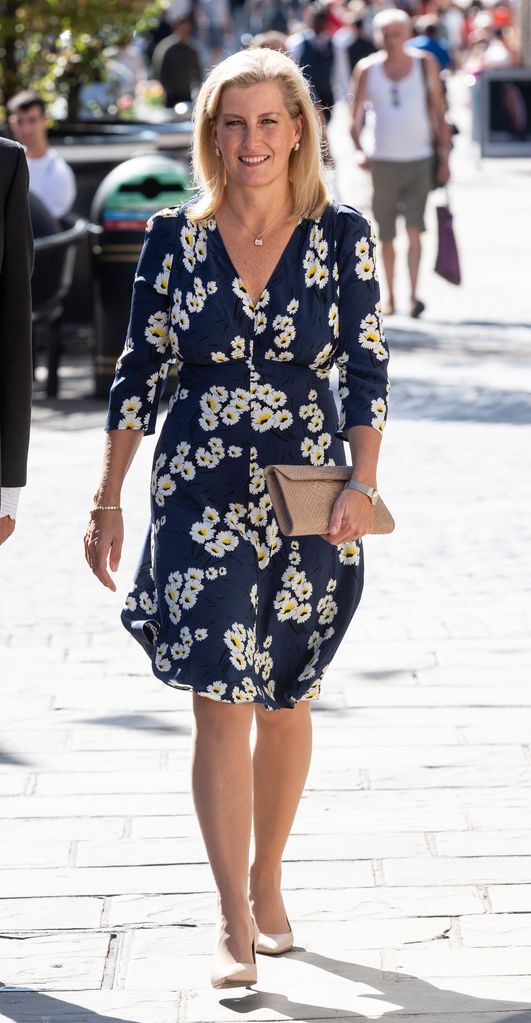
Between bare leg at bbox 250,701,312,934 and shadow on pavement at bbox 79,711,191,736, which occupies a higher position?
bare leg at bbox 250,701,312,934

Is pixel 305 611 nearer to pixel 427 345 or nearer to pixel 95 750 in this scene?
pixel 95 750

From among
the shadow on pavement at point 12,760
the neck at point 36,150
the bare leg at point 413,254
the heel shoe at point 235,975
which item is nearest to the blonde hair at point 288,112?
the heel shoe at point 235,975

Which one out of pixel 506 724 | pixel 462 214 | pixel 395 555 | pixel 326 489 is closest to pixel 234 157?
pixel 326 489

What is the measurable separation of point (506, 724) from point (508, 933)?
4.49ft

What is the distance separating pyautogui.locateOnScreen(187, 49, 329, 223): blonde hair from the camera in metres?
3.59

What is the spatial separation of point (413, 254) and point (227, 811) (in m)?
9.48

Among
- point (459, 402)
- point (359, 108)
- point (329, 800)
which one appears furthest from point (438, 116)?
point (329, 800)

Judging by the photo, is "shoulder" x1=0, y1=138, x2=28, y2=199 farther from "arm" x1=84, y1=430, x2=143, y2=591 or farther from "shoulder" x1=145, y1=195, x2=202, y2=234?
"arm" x1=84, y1=430, x2=143, y2=591

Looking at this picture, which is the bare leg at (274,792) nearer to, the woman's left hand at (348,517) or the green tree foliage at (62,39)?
the woman's left hand at (348,517)

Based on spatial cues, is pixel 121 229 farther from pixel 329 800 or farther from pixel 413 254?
pixel 329 800

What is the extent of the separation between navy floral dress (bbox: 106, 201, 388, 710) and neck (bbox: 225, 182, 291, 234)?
0.06m

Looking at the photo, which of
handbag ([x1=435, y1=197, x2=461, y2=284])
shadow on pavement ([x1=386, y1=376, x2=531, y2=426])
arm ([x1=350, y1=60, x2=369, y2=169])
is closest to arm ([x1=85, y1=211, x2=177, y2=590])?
shadow on pavement ([x1=386, y1=376, x2=531, y2=426])

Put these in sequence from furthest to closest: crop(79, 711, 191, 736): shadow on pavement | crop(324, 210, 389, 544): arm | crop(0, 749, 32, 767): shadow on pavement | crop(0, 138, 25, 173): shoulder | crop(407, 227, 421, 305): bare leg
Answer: crop(407, 227, 421, 305): bare leg < crop(79, 711, 191, 736): shadow on pavement < crop(0, 749, 32, 767): shadow on pavement < crop(324, 210, 389, 544): arm < crop(0, 138, 25, 173): shoulder

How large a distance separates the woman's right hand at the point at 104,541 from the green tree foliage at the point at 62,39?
10.1 meters
